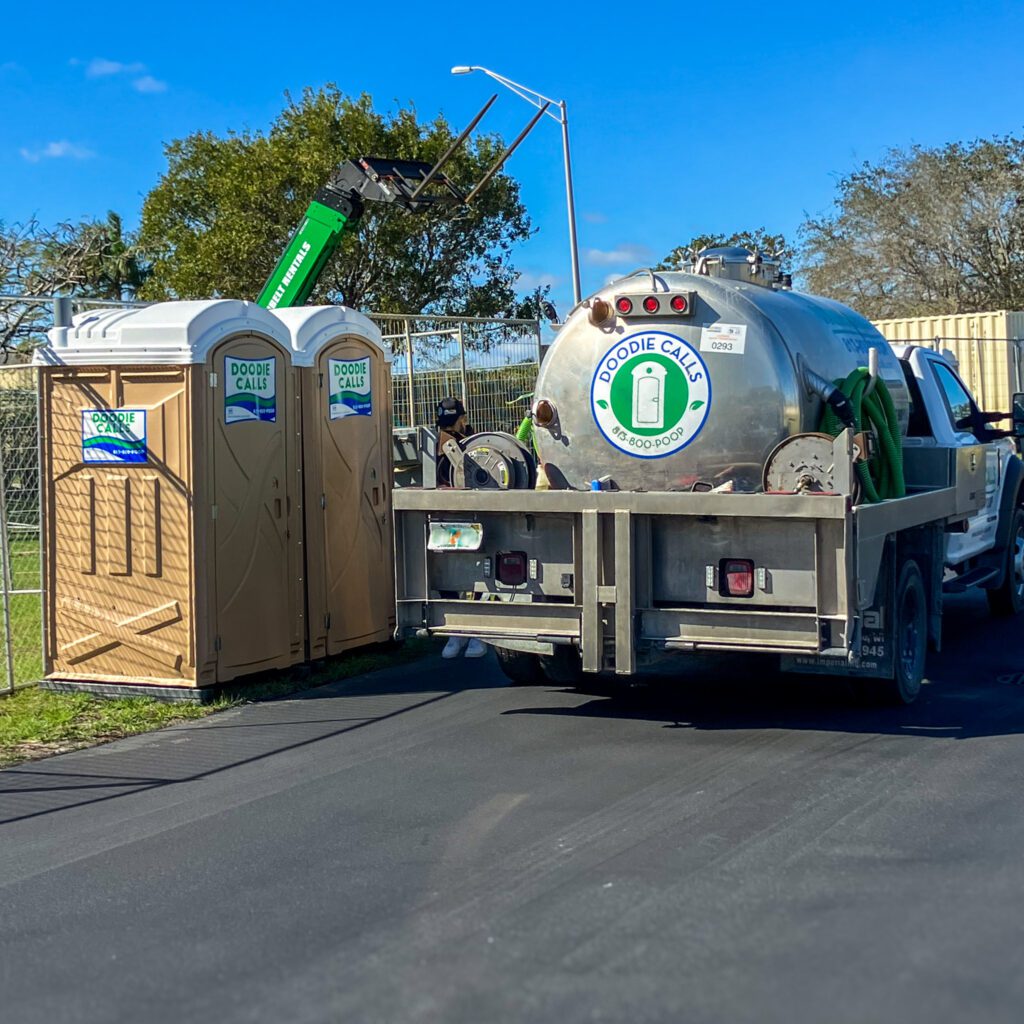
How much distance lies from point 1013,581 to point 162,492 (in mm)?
7726

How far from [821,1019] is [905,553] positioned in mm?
5336

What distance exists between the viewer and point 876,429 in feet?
29.1

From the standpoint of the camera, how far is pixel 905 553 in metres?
8.98

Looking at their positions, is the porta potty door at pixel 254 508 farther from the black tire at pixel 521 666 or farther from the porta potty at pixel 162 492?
the black tire at pixel 521 666

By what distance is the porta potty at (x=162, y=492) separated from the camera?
966 centimetres

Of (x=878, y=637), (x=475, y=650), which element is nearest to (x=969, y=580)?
(x=878, y=637)

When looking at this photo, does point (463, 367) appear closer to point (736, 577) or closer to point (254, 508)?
point (254, 508)

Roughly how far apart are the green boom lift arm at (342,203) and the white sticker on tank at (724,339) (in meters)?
5.91

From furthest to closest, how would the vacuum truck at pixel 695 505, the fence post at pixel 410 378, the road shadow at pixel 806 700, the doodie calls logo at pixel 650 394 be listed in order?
the fence post at pixel 410 378
the doodie calls logo at pixel 650 394
the road shadow at pixel 806 700
the vacuum truck at pixel 695 505

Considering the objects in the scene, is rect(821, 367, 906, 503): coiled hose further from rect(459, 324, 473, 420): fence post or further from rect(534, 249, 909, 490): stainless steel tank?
rect(459, 324, 473, 420): fence post

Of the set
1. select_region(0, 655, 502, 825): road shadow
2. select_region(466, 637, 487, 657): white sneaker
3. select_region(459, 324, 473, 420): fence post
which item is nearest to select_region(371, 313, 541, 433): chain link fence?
select_region(459, 324, 473, 420): fence post

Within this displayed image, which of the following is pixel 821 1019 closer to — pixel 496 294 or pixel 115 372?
pixel 115 372

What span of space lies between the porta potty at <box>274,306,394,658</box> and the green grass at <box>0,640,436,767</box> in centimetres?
26

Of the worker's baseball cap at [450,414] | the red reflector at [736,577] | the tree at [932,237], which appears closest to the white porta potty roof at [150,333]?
the worker's baseball cap at [450,414]
